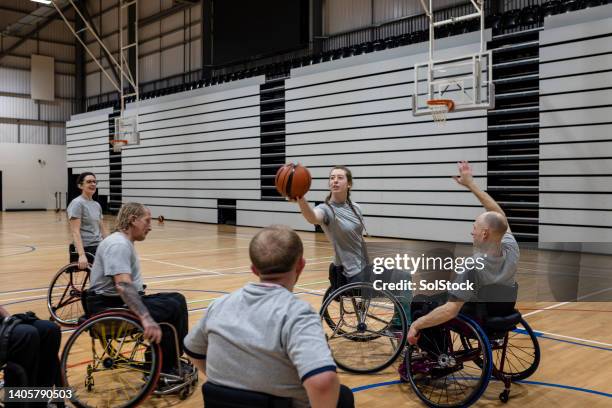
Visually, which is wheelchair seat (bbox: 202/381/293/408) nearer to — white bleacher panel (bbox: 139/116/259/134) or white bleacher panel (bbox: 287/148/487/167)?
white bleacher panel (bbox: 287/148/487/167)

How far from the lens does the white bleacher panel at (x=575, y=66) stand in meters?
7.96

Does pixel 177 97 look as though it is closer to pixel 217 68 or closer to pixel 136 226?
pixel 217 68

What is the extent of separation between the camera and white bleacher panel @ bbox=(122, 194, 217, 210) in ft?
51.4

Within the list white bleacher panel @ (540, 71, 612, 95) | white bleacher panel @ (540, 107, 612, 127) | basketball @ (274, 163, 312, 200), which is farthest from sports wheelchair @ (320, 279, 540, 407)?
white bleacher panel @ (540, 71, 612, 95)

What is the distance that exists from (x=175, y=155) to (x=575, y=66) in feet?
38.2

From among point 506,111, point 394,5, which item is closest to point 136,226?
point 506,111

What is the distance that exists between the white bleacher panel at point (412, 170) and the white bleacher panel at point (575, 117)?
1.24 metres

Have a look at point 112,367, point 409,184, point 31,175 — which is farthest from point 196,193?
point 112,367

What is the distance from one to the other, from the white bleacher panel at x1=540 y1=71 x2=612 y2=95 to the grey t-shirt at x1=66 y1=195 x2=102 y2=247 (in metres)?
6.80

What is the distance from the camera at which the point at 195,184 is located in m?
16.0

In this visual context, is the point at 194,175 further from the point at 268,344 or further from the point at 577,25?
the point at 268,344

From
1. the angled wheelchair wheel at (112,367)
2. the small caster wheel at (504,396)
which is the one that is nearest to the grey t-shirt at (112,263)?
the angled wheelchair wheel at (112,367)

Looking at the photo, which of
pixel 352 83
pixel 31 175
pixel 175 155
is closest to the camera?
pixel 352 83

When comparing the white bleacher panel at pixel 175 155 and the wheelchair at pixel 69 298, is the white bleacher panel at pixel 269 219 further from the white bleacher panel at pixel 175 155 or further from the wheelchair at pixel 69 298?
the wheelchair at pixel 69 298
